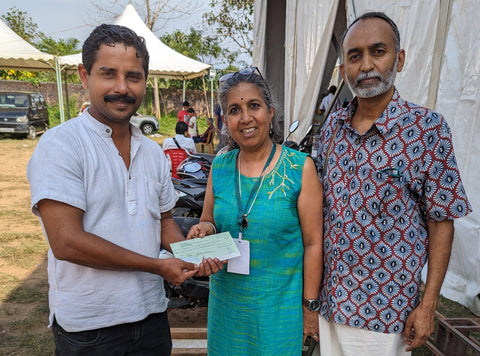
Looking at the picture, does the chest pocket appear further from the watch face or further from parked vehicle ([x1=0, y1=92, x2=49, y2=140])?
parked vehicle ([x1=0, y1=92, x2=49, y2=140])

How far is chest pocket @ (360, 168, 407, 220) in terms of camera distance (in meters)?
1.49

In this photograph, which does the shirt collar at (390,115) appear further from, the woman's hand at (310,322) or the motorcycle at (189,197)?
the motorcycle at (189,197)

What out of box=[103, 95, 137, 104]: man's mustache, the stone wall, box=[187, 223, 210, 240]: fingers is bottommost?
box=[187, 223, 210, 240]: fingers

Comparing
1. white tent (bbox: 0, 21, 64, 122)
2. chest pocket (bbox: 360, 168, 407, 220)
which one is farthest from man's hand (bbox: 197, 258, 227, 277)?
white tent (bbox: 0, 21, 64, 122)

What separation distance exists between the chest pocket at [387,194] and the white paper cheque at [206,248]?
627 mm

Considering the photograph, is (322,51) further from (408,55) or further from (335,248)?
(335,248)

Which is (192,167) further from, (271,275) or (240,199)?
(271,275)

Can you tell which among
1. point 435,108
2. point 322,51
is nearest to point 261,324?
point 435,108

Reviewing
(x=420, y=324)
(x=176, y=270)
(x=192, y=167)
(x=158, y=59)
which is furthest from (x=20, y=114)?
(x=420, y=324)

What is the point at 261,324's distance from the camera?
1656 mm

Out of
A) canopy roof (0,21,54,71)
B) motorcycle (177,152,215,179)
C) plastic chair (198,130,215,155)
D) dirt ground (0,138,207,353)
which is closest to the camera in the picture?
dirt ground (0,138,207,353)

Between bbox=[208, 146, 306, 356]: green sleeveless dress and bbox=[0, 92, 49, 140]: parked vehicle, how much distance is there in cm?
1558

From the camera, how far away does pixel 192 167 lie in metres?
4.48

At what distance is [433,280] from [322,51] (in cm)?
510
